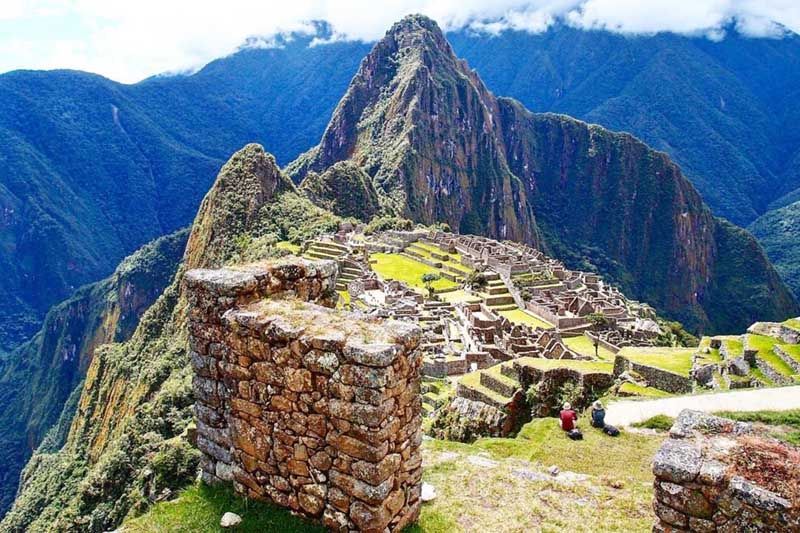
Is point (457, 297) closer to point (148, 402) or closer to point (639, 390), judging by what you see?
point (148, 402)

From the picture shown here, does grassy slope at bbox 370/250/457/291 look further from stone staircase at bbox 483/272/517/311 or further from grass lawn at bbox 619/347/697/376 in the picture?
grass lawn at bbox 619/347/697/376

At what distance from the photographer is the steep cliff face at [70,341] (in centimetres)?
10762

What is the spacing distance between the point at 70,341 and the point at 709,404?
448ft

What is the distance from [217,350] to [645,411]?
1009cm

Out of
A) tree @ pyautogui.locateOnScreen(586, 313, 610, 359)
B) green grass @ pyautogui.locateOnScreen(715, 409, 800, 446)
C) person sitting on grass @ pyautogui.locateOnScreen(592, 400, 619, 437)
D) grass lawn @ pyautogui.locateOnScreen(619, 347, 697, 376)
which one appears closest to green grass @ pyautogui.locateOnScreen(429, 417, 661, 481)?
person sitting on grass @ pyautogui.locateOnScreen(592, 400, 619, 437)

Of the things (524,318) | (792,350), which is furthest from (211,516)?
(524,318)

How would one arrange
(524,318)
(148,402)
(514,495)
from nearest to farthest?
(514,495) → (148,402) → (524,318)

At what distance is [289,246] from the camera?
2918 inches

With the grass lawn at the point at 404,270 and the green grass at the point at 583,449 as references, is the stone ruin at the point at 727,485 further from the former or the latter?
the grass lawn at the point at 404,270

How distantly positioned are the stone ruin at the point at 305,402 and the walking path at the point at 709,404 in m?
7.86

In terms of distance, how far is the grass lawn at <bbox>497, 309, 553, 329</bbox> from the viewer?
47.7m

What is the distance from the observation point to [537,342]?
3669 cm

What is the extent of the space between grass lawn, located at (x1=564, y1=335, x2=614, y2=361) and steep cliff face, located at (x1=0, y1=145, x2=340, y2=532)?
25.0m

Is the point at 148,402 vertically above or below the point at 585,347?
below
